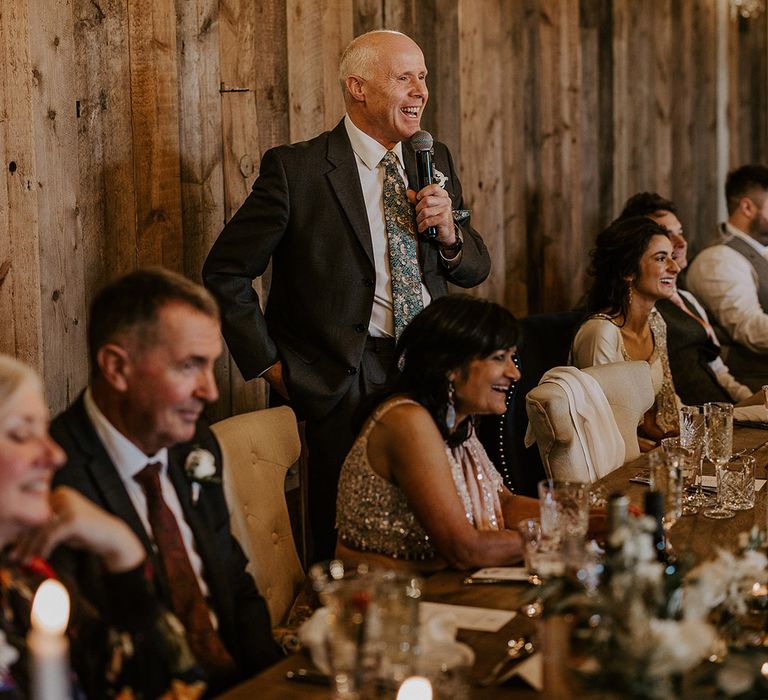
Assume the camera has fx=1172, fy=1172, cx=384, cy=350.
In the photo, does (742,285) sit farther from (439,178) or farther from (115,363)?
(115,363)

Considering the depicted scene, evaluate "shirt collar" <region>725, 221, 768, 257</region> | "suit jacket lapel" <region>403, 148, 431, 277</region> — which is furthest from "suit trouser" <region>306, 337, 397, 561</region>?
"shirt collar" <region>725, 221, 768, 257</region>

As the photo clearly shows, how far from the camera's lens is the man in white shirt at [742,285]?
5340 millimetres

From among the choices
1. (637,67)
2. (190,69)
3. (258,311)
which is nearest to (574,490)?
(258,311)

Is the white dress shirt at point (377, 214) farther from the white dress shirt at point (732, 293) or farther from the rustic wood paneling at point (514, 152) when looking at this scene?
the white dress shirt at point (732, 293)

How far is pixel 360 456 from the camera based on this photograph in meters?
2.39

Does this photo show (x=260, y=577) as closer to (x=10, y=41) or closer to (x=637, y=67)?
(x=10, y=41)

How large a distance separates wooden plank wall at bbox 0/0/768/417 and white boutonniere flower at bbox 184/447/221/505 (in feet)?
3.51

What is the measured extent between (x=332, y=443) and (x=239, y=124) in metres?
1.07

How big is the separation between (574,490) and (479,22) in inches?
134

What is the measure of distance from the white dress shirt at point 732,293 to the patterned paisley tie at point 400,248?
2.46 m

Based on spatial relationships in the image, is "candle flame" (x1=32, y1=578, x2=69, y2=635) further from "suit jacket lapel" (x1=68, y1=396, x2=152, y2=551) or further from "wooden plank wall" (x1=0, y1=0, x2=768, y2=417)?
"wooden plank wall" (x1=0, y1=0, x2=768, y2=417)

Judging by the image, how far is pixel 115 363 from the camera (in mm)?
1829

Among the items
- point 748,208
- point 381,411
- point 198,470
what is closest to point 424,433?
point 381,411

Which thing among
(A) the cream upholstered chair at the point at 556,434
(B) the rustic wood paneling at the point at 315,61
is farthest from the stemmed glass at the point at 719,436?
(B) the rustic wood paneling at the point at 315,61
